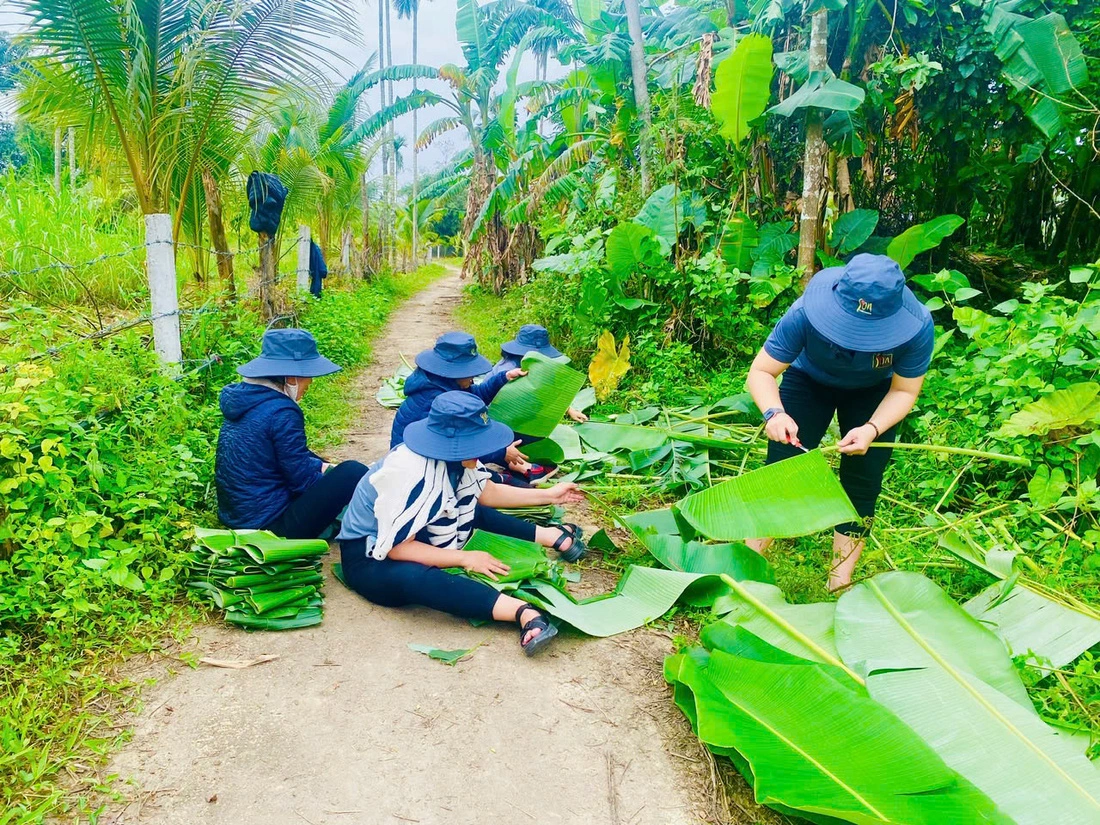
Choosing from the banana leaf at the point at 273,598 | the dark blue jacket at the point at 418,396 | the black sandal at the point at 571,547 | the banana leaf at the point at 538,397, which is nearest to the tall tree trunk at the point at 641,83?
the banana leaf at the point at 538,397

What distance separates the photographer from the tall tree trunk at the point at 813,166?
5.11 m

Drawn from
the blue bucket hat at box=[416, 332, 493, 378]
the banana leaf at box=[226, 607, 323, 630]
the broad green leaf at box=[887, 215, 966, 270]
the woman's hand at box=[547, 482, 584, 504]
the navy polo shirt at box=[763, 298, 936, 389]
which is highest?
the broad green leaf at box=[887, 215, 966, 270]

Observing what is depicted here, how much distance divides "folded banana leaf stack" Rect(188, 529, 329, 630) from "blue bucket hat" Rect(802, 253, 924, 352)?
212cm

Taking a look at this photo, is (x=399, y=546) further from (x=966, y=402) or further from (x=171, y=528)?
(x=966, y=402)

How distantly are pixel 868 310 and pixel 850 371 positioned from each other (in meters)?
0.27

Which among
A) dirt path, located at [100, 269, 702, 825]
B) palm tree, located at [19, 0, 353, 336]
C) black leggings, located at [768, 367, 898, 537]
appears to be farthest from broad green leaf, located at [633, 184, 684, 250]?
dirt path, located at [100, 269, 702, 825]

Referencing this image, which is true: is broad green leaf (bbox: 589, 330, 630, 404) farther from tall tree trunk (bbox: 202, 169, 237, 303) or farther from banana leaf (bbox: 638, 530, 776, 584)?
tall tree trunk (bbox: 202, 169, 237, 303)

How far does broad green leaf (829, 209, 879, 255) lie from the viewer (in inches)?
214

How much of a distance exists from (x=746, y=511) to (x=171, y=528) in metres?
2.37

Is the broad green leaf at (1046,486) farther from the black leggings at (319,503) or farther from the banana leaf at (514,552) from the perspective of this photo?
the black leggings at (319,503)

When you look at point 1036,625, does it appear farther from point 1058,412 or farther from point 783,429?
point 1058,412

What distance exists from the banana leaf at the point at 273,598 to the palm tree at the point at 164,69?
238 cm

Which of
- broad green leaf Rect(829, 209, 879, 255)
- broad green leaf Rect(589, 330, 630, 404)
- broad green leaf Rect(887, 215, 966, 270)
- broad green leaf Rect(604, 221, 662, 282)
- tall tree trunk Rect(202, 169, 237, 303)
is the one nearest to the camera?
broad green leaf Rect(887, 215, 966, 270)

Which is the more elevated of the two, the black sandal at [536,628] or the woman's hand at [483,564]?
the woman's hand at [483,564]
